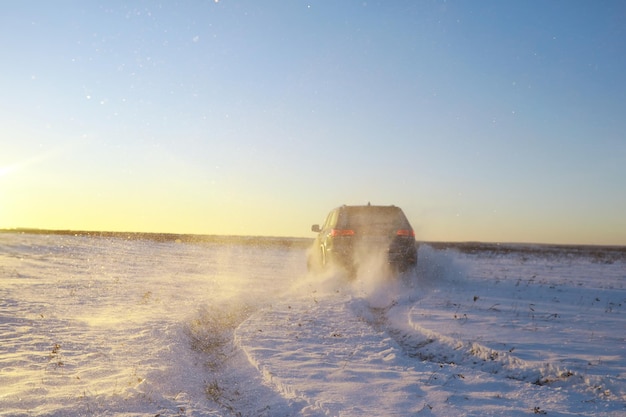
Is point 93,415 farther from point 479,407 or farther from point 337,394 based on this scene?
point 479,407

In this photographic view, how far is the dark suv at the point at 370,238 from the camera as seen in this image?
1321 cm

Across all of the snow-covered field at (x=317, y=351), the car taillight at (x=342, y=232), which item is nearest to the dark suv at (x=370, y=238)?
the car taillight at (x=342, y=232)

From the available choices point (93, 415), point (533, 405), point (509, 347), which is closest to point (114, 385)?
point (93, 415)

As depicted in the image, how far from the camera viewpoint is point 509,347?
6926 millimetres

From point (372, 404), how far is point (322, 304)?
20.8 ft

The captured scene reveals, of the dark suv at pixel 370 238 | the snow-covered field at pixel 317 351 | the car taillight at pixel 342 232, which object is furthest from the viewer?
the car taillight at pixel 342 232

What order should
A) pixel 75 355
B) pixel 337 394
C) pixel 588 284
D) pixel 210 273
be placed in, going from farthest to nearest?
1. pixel 210 273
2. pixel 588 284
3. pixel 75 355
4. pixel 337 394

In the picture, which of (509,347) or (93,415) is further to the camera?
(509,347)

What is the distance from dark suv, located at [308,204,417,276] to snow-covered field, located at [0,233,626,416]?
16.9 inches

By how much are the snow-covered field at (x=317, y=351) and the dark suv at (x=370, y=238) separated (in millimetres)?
429

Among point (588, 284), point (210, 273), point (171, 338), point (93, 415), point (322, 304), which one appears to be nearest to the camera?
point (93, 415)

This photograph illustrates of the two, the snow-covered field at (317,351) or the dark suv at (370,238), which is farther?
the dark suv at (370,238)

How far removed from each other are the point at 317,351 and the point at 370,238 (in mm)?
6381

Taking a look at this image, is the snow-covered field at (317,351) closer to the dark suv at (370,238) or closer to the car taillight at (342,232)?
the dark suv at (370,238)
